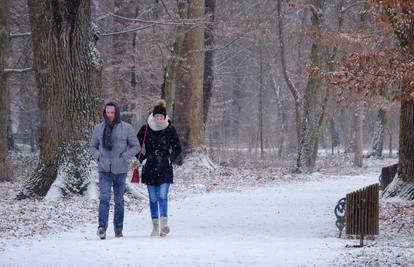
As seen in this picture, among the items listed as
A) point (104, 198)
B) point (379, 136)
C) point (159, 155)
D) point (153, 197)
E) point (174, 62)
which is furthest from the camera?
point (379, 136)

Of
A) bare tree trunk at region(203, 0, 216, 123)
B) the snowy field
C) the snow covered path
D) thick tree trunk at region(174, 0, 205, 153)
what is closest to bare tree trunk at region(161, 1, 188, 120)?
thick tree trunk at region(174, 0, 205, 153)

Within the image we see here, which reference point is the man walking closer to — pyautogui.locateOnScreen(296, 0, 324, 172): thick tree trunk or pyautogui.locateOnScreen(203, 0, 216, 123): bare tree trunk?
pyautogui.locateOnScreen(296, 0, 324, 172): thick tree trunk

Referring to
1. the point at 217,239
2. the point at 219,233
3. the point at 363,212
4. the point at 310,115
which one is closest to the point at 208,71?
the point at 310,115

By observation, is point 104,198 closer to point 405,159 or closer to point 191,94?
point 405,159

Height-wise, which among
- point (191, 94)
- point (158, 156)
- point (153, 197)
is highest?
point (191, 94)

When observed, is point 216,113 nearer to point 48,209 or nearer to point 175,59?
point 175,59

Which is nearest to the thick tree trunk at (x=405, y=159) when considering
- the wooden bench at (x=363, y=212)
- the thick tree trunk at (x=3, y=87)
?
the wooden bench at (x=363, y=212)

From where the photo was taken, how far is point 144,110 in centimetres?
2914

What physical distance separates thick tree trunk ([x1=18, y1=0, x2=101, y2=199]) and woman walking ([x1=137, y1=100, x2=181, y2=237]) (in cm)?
400

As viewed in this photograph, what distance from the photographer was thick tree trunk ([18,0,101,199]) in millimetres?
14453

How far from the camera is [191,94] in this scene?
2527cm

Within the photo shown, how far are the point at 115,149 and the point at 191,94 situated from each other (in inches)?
588

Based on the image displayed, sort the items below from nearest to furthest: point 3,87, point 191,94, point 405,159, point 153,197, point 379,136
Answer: point 153,197 → point 405,159 → point 3,87 → point 191,94 → point 379,136

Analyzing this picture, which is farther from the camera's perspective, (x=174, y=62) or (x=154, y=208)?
(x=174, y=62)
